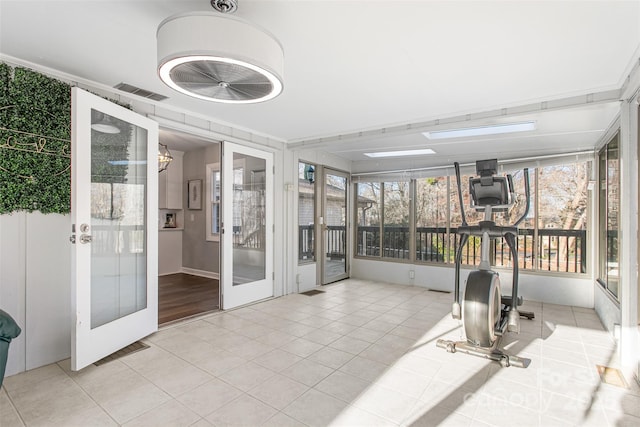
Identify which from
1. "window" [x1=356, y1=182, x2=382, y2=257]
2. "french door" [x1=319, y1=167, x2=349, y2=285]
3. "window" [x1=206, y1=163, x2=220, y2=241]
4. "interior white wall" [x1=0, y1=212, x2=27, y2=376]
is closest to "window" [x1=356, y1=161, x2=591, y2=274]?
"window" [x1=356, y1=182, x2=382, y2=257]

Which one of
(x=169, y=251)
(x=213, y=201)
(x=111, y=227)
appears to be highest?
(x=213, y=201)

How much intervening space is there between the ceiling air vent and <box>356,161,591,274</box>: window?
4.18 m

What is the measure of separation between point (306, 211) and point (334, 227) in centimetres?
88

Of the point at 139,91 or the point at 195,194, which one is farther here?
the point at 195,194

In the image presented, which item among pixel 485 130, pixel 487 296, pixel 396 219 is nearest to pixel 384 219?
pixel 396 219

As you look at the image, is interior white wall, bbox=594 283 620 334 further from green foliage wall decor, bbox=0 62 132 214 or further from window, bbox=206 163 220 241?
window, bbox=206 163 220 241

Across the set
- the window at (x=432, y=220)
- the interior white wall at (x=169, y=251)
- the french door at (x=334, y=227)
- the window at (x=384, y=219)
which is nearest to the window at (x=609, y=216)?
the window at (x=432, y=220)

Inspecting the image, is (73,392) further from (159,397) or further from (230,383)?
(230,383)

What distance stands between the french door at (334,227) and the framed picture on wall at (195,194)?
2.48m

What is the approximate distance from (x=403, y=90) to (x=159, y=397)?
3073 millimetres

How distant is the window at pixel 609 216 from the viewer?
3430mm

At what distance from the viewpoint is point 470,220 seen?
5801 millimetres

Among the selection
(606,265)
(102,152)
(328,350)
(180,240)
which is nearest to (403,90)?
(328,350)

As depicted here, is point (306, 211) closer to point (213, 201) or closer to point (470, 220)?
point (213, 201)
